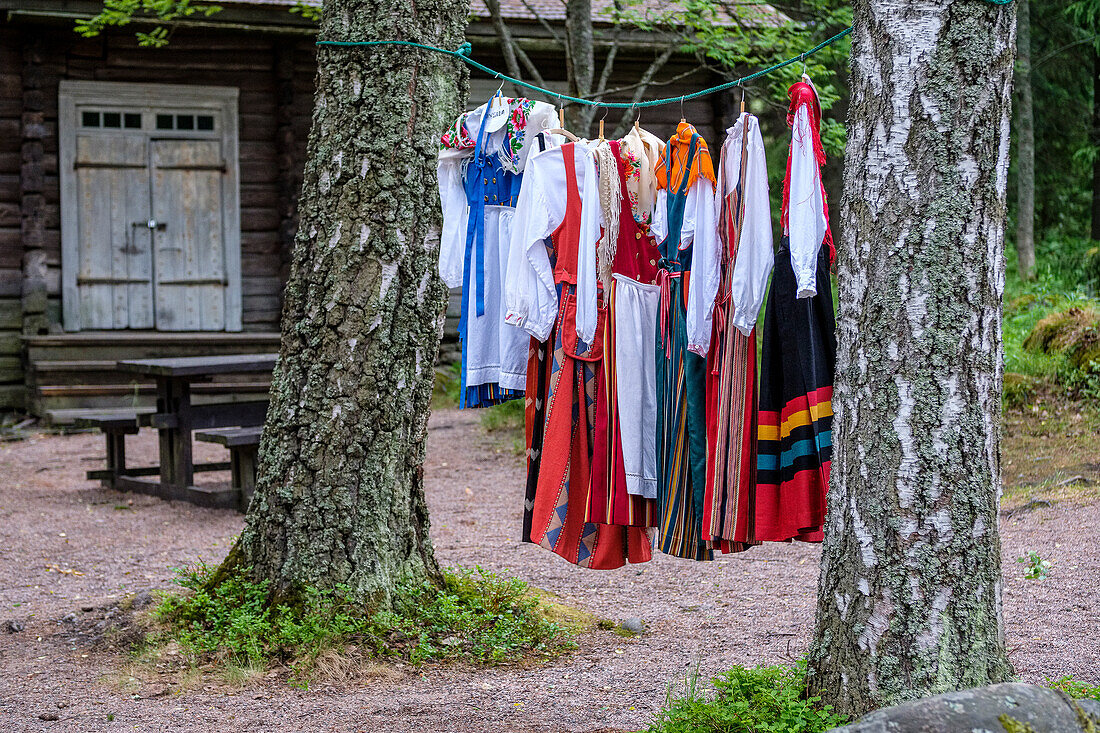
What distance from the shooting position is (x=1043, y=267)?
14.0 metres

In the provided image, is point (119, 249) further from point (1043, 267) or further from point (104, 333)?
point (1043, 267)

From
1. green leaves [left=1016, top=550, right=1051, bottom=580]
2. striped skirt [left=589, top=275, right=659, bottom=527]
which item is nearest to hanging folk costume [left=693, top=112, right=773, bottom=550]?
striped skirt [left=589, top=275, right=659, bottom=527]

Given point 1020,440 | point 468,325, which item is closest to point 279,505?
point 468,325

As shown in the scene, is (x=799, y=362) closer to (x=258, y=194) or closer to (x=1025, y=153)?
(x=258, y=194)

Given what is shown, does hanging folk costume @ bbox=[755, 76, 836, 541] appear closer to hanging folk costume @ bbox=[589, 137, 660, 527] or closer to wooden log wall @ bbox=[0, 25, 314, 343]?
hanging folk costume @ bbox=[589, 137, 660, 527]

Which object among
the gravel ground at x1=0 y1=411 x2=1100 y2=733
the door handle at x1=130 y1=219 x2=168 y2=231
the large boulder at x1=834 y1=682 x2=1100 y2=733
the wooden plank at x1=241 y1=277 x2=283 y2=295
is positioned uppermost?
the door handle at x1=130 y1=219 x2=168 y2=231

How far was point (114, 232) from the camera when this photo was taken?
10.9 m

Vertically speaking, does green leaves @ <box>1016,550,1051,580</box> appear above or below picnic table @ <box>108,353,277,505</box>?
below

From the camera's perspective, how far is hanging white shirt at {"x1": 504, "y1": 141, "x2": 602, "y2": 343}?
3266mm

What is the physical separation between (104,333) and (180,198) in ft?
5.22

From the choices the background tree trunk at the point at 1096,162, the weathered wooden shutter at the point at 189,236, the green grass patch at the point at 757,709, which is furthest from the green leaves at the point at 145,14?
the background tree trunk at the point at 1096,162

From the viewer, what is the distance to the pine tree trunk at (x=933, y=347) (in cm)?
256

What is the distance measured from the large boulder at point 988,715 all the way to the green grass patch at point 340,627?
6.79 feet

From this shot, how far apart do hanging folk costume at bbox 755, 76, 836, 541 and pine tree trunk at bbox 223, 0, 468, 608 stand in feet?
5.65
